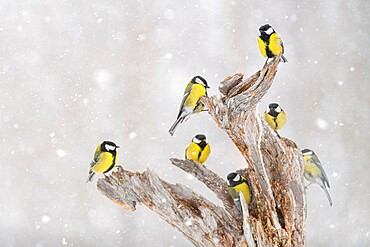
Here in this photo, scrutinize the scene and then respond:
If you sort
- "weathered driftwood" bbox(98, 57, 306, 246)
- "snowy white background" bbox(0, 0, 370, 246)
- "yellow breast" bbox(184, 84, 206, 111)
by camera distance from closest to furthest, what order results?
1. "weathered driftwood" bbox(98, 57, 306, 246)
2. "yellow breast" bbox(184, 84, 206, 111)
3. "snowy white background" bbox(0, 0, 370, 246)

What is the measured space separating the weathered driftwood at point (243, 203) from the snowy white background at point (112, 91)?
750 millimetres

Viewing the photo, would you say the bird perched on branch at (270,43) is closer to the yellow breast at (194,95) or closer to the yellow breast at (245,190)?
the yellow breast at (194,95)

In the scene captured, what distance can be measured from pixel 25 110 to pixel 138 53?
1.38 ft

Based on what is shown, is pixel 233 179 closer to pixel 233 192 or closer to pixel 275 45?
pixel 233 192

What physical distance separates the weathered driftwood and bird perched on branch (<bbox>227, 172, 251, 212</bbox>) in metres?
0.01

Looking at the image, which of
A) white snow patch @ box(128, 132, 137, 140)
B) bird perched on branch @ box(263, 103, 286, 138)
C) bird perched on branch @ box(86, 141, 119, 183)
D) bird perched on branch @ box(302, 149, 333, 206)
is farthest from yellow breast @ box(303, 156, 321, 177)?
white snow patch @ box(128, 132, 137, 140)

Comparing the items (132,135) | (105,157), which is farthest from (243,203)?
(132,135)

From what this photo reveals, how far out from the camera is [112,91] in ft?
5.67

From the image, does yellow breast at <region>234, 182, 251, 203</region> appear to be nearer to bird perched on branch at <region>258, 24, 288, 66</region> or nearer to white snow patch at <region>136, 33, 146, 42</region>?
bird perched on branch at <region>258, 24, 288, 66</region>

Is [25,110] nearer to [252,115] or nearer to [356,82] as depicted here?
[252,115]

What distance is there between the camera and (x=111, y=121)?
1743 mm

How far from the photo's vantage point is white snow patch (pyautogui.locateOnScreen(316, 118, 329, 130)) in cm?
190

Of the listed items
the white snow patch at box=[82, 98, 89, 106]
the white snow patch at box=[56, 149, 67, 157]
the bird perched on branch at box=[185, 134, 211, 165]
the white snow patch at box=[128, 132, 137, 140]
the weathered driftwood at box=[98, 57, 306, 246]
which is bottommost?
the weathered driftwood at box=[98, 57, 306, 246]

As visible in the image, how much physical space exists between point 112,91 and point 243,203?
0.89 meters
